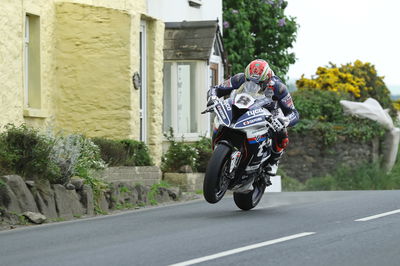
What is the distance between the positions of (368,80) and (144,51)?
19768mm

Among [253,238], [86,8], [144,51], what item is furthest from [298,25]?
[253,238]

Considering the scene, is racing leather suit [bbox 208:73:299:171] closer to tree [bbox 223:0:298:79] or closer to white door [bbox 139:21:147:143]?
white door [bbox 139:21:147:143]

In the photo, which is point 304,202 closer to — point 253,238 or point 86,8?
point 253,238

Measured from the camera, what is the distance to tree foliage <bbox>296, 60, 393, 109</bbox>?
4066 centimetres

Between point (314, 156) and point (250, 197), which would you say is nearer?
point (250, 197)

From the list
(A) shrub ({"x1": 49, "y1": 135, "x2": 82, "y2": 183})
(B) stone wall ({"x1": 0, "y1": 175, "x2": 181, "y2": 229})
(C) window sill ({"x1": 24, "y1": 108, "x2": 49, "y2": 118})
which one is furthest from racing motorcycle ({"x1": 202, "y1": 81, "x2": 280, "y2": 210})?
(C) window sill ({"x1": 24, "y1": 108, "x2": 49, "y2": 118})

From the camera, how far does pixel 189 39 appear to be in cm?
2719

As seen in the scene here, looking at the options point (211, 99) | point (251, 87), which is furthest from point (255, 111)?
point (211, 99)

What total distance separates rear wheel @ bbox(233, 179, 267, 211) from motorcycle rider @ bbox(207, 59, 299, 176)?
1.09 ft

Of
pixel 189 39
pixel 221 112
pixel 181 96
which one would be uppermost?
pixel 189 39

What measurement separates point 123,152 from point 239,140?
7.02m

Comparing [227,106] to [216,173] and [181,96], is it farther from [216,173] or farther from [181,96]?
[181,96]

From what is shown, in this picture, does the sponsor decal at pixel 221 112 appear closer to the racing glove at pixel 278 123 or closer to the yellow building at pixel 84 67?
the racing glove at pixel 278 123

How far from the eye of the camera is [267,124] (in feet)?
46.0
